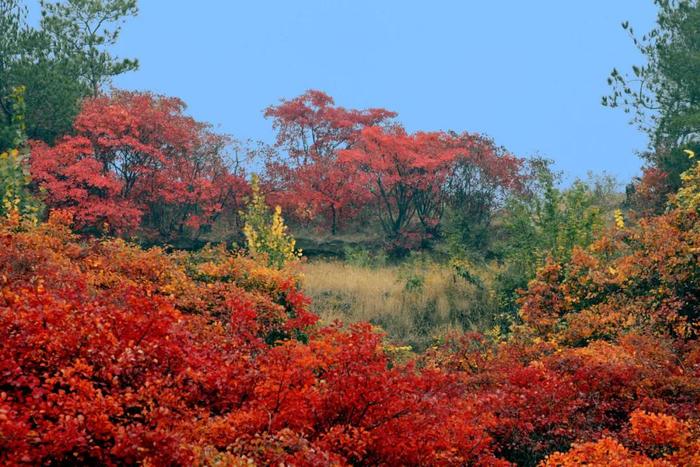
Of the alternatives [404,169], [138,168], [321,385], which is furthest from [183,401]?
[404,169]

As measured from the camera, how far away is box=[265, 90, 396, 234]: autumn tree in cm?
2303

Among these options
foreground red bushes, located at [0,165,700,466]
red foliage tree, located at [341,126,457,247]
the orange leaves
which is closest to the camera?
foreground red bushes, located at [0,165,700,466]

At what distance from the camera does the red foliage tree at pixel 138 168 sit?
1986cm

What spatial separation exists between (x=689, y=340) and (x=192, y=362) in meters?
6.39

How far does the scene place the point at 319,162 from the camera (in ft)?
78.4

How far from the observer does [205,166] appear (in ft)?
77.0

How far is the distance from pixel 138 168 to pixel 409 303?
412 inches

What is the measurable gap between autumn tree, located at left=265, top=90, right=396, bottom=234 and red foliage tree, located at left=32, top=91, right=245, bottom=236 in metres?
1.90

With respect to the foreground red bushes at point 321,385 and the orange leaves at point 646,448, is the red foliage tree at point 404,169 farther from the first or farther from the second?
the orange leaves at point 646,448

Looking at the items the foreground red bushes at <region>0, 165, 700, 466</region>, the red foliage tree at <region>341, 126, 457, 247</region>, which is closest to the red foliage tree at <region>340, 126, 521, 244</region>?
the red foliage tree at <region>341, 126, 457, 247</region>

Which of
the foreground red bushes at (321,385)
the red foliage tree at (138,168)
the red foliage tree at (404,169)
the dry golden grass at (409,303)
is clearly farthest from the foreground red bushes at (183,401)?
the red foliage tree at (404,169)

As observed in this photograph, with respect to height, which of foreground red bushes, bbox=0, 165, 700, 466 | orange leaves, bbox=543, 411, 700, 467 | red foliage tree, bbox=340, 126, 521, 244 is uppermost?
red foliage tree, bbox=340, 126, 521, 244

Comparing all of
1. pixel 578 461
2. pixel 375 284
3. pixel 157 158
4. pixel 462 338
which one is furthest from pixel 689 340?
pixel 157 158

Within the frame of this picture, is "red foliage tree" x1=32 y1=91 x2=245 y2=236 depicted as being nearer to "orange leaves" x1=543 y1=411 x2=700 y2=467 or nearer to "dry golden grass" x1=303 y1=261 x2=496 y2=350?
"dry golden grass" x1=303 y1=261 x2=496 y2=350
